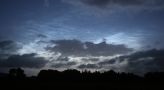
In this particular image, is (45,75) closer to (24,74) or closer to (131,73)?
(24,74)

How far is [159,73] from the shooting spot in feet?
422

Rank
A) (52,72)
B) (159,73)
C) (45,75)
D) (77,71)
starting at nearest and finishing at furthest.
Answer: (159,73) → (45,75) → (52,72) → (77,71)

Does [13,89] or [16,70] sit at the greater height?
[16,70]

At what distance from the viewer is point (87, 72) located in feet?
538

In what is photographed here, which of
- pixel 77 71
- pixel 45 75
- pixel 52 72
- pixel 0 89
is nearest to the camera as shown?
pixel 0 89

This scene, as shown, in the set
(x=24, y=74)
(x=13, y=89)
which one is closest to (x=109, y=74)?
(x=24, y=74)

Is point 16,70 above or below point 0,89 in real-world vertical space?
above

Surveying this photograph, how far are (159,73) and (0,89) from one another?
10687 cm

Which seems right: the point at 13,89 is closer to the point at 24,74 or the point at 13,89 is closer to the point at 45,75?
the point at 45,75

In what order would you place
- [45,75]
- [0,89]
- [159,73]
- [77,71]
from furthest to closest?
[77,71], [45,75], [159,73], [0,89]

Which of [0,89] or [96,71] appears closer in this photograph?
[0,89]

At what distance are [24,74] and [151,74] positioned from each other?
98.3 meters

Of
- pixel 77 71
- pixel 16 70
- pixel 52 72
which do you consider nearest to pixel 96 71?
pixel 77 71

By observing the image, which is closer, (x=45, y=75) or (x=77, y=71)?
(x=45, y=75)
